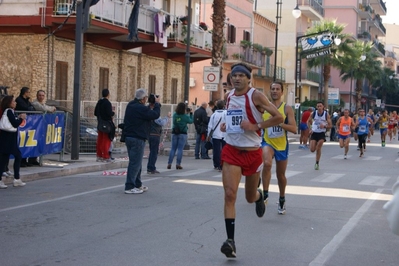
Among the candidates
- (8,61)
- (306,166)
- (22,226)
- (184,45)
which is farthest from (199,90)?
(22,226)

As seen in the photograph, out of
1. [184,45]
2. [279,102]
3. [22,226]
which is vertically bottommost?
[22,226]

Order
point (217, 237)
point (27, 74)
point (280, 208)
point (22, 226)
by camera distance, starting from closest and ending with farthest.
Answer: point (217, 237) < point (22, 226) < point (280, 208) < point (27, 74)

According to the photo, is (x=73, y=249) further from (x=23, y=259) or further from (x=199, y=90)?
(x=199, y=90)

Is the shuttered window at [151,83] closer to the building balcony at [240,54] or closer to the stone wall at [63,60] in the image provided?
the stone wall at [63,60]

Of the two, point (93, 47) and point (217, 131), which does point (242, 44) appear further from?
point (217, 131)

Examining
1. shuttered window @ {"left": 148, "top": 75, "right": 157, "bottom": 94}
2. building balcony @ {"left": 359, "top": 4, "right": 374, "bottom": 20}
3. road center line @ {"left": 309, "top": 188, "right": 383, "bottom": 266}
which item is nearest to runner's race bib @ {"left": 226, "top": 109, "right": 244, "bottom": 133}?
road center line @ {"left": 309, "top": 188, "right": 383, "bottom": 266}

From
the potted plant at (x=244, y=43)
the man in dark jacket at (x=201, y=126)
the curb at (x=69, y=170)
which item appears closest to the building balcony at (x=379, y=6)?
the potted plant at (x=244, y=43)

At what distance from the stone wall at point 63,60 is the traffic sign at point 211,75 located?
181 inches

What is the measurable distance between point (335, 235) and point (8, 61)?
1989cm

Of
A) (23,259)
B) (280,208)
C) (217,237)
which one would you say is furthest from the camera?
(280,208)

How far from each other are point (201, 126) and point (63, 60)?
24.2 feet

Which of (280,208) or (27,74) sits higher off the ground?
(27,74)

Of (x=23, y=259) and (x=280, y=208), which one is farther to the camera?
(x=280, y=208)

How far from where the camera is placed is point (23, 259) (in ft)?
25.0
